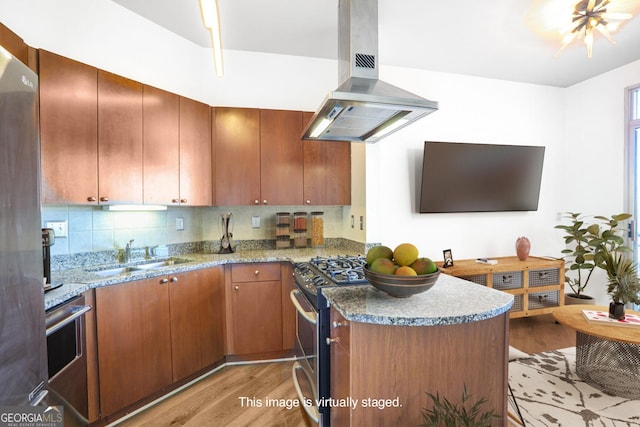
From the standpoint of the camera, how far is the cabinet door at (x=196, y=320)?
2174 millimetres

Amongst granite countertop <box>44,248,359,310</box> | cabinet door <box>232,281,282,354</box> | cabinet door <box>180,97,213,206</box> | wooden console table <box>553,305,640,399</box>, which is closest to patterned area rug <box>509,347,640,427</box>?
wooden console table <box>553,305,640,399</box>

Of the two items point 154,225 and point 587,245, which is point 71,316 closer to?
point 154,225

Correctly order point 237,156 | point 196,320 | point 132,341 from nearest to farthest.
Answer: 1. point 132,341
2. point 196,320
3. point 237,156

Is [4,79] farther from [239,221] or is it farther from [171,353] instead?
[239,221]

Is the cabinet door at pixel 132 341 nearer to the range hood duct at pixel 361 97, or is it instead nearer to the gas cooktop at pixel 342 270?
the gas cooktop at pixel 342 270

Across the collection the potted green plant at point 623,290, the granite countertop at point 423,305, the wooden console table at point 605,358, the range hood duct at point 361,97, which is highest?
the range hood duct at point 361,97

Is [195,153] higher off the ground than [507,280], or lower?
higher

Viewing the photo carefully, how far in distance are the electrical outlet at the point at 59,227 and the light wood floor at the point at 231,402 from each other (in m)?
1.30

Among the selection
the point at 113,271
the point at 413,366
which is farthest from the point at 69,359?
the point at 413,366

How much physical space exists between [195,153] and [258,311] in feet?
4.77

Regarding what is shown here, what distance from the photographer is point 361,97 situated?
1.53 metres

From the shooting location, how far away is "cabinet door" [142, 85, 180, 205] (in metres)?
2.25

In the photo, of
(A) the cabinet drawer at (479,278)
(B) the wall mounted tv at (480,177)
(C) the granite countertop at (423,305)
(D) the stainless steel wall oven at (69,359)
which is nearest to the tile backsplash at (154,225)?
(D) the stainless steel wall oven at (69,359)

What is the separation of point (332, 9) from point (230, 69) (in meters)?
1.18
